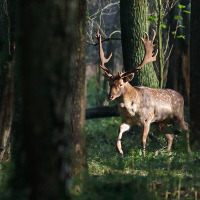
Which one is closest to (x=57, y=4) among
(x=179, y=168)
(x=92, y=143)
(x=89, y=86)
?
(x=179, y=168)

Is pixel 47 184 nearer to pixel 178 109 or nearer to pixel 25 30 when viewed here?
pixel 25 30

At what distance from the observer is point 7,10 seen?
264 inches

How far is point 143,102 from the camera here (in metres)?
9.67

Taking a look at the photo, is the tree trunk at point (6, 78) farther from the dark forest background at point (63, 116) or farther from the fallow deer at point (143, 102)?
the fallow deer at point (143, 102)

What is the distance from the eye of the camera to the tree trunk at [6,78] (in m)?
6.54

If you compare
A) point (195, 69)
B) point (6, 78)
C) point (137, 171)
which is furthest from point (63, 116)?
point (195, 69)

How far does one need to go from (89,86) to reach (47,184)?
31.1m

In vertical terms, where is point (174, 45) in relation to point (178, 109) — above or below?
above

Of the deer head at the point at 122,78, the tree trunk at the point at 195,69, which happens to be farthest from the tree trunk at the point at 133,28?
the tree trunk at the point at 195,69

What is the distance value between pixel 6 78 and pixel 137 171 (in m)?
2.60

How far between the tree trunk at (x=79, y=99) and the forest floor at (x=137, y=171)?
0.30 m

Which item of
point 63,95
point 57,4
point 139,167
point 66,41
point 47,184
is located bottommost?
point 139,167

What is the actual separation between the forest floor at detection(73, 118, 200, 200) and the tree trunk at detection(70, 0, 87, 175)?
0.99ft

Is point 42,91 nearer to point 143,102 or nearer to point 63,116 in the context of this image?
point 63,116
